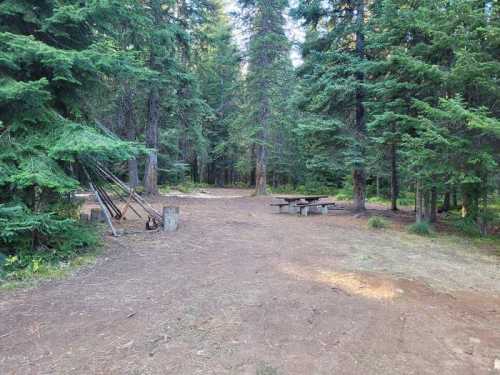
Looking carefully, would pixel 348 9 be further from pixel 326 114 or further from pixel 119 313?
pixel 119 313

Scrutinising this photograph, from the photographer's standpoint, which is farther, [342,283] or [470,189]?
[470,189]

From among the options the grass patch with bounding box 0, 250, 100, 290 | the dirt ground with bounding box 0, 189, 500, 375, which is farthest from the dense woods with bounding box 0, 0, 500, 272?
the dirt ground with bounding box 0, 189, 500, 375

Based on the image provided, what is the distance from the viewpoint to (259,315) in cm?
361

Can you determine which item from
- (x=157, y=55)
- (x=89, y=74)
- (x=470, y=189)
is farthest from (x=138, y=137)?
(x=470, y=189)

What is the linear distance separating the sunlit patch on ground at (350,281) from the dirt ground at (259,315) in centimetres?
2

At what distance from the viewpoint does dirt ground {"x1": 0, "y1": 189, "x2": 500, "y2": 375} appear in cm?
273

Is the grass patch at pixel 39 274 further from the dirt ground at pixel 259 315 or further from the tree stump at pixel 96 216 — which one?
the tree stump at pixel 96 216

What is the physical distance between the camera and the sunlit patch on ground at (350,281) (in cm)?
436

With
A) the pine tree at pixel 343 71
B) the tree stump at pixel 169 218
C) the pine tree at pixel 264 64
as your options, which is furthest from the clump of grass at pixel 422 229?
the pine tree at pixel 264 64

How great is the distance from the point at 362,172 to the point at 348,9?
644 cm

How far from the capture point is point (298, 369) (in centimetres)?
262

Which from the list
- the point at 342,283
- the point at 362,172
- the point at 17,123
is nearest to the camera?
the point at 342,283

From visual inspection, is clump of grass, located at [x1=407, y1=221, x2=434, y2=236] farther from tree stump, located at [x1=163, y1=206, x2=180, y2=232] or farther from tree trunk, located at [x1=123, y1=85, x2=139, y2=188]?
tree trunk, located at [x1=123, y1=85, x2=139, y2=188]

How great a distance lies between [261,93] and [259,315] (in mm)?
16835
